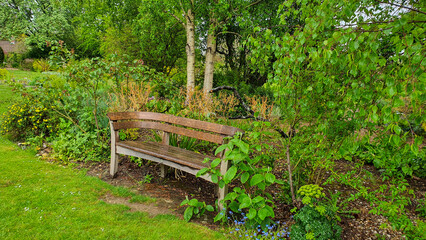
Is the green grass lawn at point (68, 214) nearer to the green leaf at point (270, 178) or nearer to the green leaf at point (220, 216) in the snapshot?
the green leaf at point (220, 216)

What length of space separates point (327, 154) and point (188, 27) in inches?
235

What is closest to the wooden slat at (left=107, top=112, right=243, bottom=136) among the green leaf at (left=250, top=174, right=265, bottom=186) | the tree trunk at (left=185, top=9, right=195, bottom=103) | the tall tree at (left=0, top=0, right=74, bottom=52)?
the green leaf at (left=250, top=174, right=265, bottom=186)

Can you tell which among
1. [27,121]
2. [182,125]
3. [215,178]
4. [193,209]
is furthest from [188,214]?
[27,121]

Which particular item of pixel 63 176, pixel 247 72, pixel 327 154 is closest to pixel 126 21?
pixel 247 72

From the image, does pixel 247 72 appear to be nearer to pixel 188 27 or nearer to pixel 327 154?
pixel 188 27

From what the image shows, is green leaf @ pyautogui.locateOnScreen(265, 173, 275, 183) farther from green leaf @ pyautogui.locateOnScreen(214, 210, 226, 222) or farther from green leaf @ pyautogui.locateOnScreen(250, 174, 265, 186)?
green leaf @ pyautogui.locateOnScreen(214, 210, 226, 222)

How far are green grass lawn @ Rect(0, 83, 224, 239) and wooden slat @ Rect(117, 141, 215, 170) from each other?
62 cm

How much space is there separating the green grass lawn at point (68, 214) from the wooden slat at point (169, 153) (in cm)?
62

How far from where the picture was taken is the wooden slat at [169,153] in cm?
286

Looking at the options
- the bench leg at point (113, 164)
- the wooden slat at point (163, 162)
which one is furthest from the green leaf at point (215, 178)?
the bench leg at point (113, 164)

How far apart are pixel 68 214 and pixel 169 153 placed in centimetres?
131

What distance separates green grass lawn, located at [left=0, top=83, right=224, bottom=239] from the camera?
237 cm

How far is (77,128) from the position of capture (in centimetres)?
468

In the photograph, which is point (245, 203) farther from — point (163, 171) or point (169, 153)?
point (163, 171)
